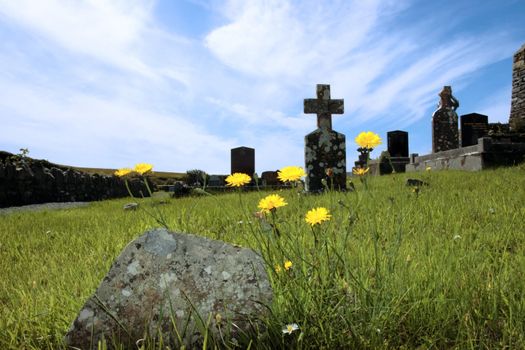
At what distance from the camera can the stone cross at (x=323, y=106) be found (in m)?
9.81

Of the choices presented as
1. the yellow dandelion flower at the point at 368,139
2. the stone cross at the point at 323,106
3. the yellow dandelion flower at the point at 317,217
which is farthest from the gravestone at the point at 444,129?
the yellow dandelion flower at the point at 317,217

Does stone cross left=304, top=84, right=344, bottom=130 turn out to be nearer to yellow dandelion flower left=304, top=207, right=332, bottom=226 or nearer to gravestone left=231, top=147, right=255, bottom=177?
gravestone left=231, top=147, right=255, bottom=177

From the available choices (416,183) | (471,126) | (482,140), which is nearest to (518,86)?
(471,126)

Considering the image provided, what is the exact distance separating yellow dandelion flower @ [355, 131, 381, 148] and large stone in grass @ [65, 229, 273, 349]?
0.77 m

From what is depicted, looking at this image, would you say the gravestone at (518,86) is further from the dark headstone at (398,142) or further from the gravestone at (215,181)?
the gravestone at (215,181)

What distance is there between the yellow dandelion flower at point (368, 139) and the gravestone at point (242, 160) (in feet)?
49.7

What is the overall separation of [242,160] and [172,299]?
15.6 metres

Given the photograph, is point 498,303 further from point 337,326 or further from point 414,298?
point 337,326

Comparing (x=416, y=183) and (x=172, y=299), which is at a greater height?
(x=416, y=183)

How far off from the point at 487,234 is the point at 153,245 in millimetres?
2758

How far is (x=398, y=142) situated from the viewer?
19.9 meters

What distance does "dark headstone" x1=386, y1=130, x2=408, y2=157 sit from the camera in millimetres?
19750

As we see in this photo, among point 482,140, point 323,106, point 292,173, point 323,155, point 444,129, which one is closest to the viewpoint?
point 292,173

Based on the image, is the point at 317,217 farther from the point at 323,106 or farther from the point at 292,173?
the point at 323,106
